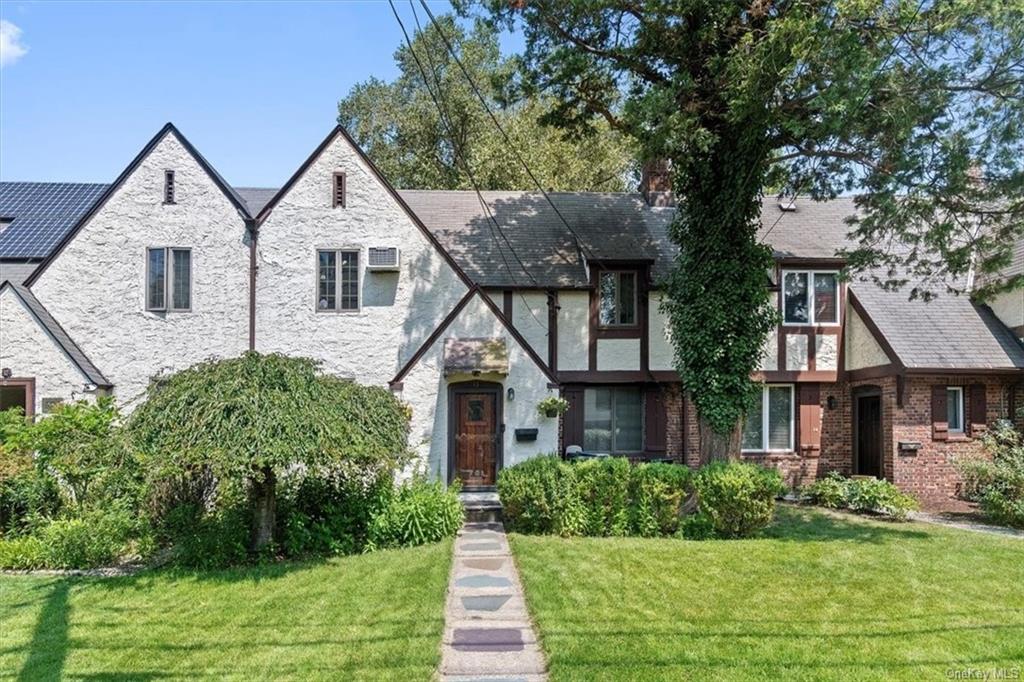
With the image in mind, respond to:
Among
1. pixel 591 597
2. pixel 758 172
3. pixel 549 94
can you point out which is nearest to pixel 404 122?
pixel 549 94

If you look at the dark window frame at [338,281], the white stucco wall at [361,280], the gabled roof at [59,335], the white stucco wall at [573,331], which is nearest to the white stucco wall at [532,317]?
the white stucco wall at [573,331]

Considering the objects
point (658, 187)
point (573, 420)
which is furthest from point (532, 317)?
point (658, 187)

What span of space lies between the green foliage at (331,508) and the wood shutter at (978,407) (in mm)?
13481

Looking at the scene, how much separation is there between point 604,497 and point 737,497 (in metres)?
2.17

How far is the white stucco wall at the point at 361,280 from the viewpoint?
14984mm

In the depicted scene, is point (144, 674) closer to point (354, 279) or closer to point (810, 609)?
point (810, 609)

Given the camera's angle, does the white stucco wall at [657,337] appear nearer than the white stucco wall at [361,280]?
No

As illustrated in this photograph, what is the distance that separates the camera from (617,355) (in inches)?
661

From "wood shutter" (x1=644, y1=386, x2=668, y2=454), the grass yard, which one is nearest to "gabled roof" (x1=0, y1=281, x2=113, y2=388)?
the grass yard

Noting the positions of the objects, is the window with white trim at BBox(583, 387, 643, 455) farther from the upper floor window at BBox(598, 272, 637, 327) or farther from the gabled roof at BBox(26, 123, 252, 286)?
the gabled roof at BBox(26, 123, 252, 286)

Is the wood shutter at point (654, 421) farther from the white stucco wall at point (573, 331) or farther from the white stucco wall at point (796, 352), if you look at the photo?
the white stucco wall at point (796, 352)

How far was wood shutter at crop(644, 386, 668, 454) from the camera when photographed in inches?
657

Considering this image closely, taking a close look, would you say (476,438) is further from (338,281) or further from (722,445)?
(722,445)

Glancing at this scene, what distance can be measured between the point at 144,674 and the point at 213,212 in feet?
36.4
